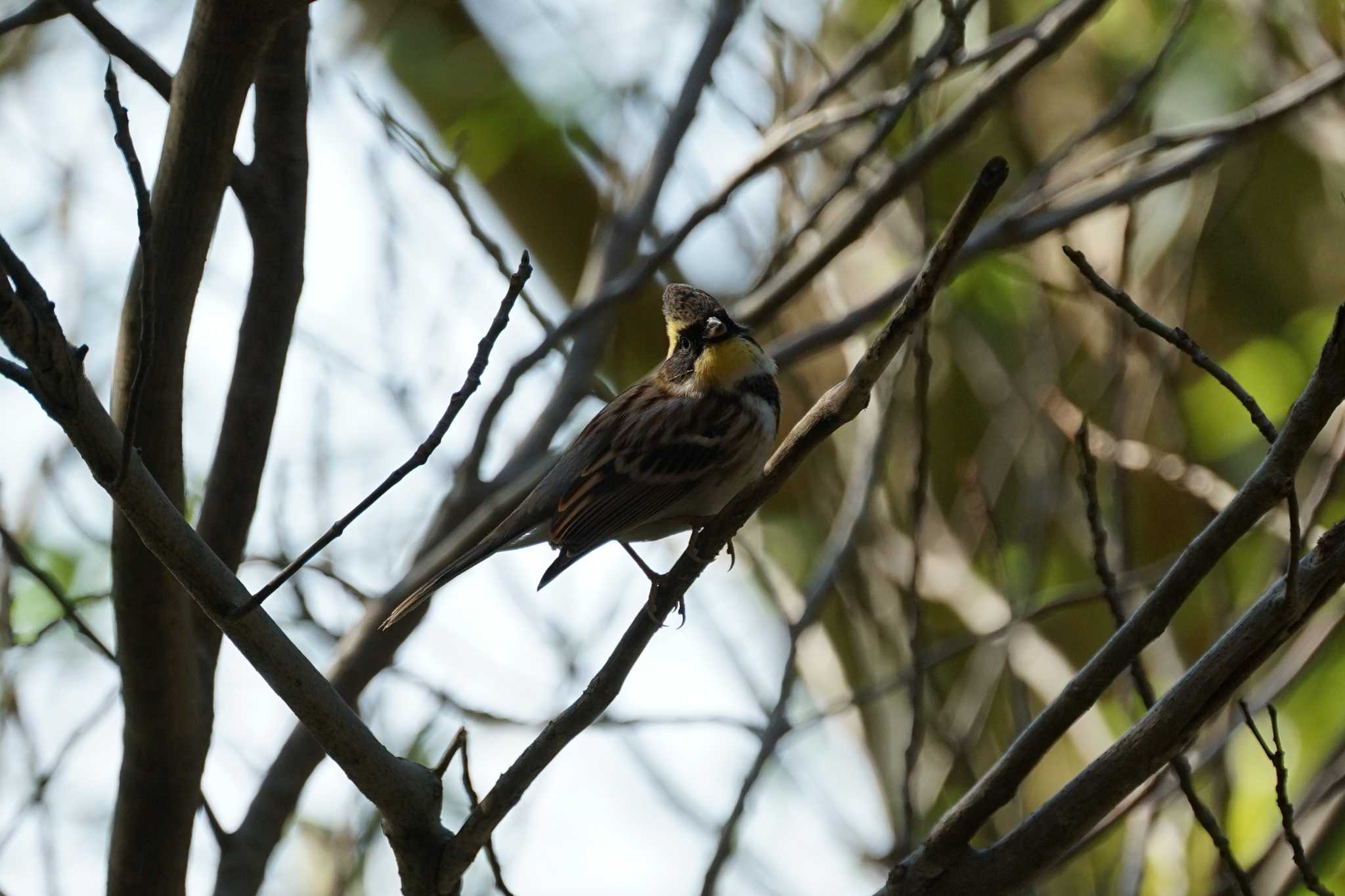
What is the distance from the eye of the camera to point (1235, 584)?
264 inches

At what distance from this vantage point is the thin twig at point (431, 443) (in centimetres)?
257

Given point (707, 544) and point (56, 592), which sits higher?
point (56, 592)

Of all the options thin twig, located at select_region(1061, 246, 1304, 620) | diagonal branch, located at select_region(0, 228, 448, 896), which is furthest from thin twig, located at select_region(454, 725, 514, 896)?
thin twig, located at select_region(1061, 246, 1304, 620)

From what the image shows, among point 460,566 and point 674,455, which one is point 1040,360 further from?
point 460,566

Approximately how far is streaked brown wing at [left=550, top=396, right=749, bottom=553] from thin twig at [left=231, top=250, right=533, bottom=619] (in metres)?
1.79

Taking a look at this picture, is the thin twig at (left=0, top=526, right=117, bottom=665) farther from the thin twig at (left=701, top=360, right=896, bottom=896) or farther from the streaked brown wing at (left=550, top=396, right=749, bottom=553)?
the thin twig at (left=701, top=360, right=896, bottom=896)

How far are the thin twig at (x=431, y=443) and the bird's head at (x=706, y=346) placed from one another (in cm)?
210

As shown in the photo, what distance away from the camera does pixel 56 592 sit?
3.63m

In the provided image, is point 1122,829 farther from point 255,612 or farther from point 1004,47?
point 255,612

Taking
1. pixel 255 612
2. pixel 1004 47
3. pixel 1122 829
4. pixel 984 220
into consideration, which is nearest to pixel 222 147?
pixel 255 612

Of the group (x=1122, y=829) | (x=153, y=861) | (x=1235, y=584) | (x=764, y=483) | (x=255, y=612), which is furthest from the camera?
(x=1122, y=829)

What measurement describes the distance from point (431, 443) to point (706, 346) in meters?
2.42

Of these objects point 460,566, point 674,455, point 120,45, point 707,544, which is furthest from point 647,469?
point 120,45

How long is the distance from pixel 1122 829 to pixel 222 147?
249 inches
